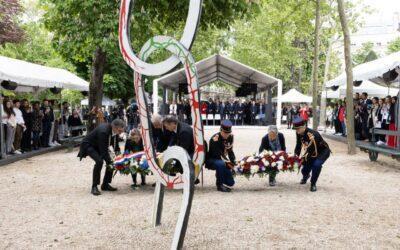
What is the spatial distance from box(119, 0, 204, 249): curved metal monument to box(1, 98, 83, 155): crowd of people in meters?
9.27

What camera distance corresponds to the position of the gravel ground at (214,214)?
6422mm

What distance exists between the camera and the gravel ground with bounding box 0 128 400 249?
6.42 m

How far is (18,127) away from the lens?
15.8 metres

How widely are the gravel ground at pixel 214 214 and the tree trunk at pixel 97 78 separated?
9.39 m

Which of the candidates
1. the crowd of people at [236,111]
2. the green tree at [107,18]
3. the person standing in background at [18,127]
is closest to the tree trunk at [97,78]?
the green tree at [107,18]

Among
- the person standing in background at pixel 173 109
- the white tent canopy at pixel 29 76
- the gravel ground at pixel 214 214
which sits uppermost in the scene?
the white tent canopy at pixel 29 76

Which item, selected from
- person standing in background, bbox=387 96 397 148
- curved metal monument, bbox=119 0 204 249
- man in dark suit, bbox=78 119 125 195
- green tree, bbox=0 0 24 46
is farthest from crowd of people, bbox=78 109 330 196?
green tree, bbox=0 0 24 46

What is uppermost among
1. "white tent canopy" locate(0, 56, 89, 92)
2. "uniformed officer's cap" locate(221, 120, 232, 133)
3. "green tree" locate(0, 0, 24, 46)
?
"green tree" locate(0, 0, 24, 46)

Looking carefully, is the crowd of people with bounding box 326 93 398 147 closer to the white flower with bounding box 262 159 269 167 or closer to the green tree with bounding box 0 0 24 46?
the white flower with bounding box 262 159 269 167

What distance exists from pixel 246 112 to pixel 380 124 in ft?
55.3

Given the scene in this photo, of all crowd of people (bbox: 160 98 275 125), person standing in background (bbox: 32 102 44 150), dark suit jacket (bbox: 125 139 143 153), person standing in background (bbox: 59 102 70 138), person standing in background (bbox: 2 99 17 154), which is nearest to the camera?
dark suit jacket (bbox: 125 139 143 153)

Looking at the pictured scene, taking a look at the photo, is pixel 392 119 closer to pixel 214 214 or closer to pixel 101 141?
pixel 101 141

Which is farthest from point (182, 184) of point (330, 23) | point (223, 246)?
point (330, 23)

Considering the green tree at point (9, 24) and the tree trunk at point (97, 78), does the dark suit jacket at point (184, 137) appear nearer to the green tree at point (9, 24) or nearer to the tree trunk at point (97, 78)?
the tree trunk at point (97, 78)
